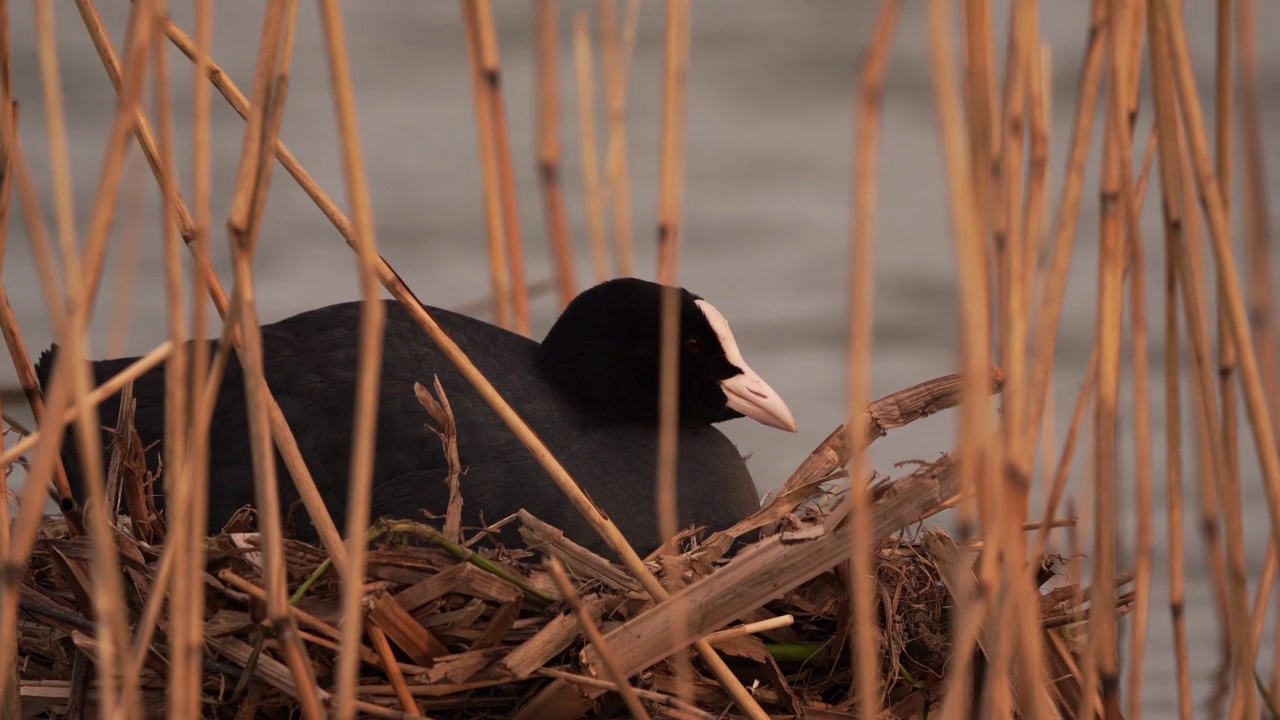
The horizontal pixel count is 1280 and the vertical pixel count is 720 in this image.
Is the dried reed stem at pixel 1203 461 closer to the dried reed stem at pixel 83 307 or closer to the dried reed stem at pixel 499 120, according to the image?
the dried reed stem at pixel 499 120

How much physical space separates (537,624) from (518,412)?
0.67 meters

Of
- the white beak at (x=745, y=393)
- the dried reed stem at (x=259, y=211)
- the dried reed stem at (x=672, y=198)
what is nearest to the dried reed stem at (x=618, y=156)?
the dried reed stem at (x=672, y=198)

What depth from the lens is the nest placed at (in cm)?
173

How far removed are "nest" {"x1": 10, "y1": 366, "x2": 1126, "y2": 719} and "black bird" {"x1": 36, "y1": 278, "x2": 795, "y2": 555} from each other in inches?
12.1

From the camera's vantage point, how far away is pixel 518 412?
252 cm

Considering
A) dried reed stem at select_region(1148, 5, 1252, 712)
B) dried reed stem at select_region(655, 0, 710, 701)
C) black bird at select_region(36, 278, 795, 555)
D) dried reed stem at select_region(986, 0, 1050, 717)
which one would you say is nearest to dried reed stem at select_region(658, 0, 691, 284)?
dried reed stem at select_region(655, 0, 710, 701)

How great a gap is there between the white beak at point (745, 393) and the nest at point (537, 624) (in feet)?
2.24

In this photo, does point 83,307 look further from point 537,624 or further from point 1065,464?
point 1065,464

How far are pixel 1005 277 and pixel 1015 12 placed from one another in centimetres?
22

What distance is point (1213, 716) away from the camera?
2.04 meters

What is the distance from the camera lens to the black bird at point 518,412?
2377 mm

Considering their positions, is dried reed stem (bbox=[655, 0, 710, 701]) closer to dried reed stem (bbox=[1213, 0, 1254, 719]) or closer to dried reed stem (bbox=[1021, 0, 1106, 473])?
dried reed stem (bbox=[1021, 0, 1106, 473])

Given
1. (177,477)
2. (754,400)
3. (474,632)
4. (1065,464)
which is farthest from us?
(754,400)

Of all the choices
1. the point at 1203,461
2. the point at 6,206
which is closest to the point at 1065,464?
the point at 1203,461
